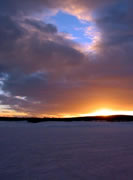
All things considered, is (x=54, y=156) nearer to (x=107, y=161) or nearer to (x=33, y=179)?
(x=107, y=161)

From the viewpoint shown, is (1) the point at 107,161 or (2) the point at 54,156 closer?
(1) the point at 107,161

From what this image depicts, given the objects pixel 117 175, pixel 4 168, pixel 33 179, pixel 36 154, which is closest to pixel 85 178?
pixel 117 175

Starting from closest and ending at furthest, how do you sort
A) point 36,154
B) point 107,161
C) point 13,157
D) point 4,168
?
point 4,168 < point 107,161 < point 13,157 < point 36,154

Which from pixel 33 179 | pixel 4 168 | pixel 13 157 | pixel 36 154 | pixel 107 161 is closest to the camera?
pixel 33 179

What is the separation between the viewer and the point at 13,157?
595cm

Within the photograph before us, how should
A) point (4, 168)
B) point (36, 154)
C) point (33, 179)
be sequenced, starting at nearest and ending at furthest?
point (33, 179) < point (4, 168) < point (36, 154)

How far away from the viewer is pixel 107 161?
547cm

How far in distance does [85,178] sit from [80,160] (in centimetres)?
138

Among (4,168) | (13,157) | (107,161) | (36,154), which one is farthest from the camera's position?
(36,154)

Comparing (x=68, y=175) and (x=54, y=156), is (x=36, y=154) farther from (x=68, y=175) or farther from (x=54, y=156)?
(x=68, y=175)

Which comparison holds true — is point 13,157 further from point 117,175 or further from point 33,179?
point 117,175

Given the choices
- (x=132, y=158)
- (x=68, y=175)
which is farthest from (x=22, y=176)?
(x=132, y=158)

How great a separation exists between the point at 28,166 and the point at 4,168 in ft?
1.87

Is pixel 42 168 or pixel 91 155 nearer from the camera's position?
pixel 42 168
